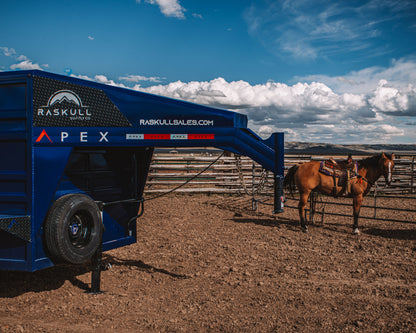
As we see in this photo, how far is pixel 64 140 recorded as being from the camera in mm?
4254

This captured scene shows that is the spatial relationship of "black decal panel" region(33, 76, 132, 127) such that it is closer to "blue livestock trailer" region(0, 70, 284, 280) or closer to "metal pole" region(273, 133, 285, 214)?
"blue livestock trailer" region(0, 70, 284, 280)

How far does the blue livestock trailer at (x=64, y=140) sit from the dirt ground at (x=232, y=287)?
724 mm

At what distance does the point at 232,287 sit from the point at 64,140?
10.3 feet

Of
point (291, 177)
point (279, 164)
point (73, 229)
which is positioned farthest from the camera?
point (291, 177)

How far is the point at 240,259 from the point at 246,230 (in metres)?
2.45

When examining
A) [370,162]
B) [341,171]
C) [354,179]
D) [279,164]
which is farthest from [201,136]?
[370,162]

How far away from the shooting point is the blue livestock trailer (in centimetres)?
412

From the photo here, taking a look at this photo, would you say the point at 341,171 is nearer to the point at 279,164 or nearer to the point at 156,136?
the point at 279,164

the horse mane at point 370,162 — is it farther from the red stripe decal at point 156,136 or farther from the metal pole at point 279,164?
the red stripe decal at point 156,136

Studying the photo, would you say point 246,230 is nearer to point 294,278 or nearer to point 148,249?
point 148,249

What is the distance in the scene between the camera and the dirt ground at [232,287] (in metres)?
3.80

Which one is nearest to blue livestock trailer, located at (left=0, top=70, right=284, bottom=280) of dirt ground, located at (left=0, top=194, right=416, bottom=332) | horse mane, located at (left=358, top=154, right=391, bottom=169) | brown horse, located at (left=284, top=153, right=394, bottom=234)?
dirt ground, located at (left=0, top=194, right=416, bottom=332)

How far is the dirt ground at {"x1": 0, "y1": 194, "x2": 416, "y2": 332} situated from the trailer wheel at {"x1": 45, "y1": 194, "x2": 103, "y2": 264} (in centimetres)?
71

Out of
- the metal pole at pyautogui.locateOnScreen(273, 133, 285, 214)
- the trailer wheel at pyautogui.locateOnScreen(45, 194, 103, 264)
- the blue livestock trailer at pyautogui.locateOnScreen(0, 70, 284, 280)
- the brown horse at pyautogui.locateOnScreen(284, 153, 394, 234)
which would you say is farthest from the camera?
the brown horse at pyautogui.locateOnScreen(284, 153, 394, 234)
